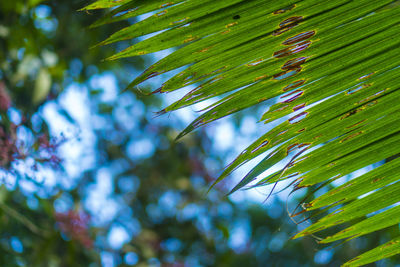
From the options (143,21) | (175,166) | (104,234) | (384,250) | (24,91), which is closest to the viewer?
(143,21)

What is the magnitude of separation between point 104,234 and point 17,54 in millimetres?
1811

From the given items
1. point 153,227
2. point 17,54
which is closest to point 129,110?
point 153,227

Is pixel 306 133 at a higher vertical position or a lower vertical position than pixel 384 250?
higher

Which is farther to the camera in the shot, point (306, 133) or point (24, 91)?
point (24, 91)

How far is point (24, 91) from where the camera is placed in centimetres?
176

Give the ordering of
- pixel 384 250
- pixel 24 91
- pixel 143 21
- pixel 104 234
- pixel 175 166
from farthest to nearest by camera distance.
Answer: pixel 175 166 < pixel 104 234 < pixel 24 91 < pixel 384 250 < pixel 143 21

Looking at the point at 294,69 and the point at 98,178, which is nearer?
the point at 294,69

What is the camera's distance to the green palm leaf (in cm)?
58

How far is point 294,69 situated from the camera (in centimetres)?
60

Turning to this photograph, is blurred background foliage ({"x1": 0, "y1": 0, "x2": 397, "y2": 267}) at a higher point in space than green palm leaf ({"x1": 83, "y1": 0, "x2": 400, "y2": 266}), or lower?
higher

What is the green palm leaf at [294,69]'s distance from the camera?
1.89ft

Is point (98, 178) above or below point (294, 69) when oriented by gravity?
above

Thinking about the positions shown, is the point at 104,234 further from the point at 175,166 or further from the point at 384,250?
the point at 384,250

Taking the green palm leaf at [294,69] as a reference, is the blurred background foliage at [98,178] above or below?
above
